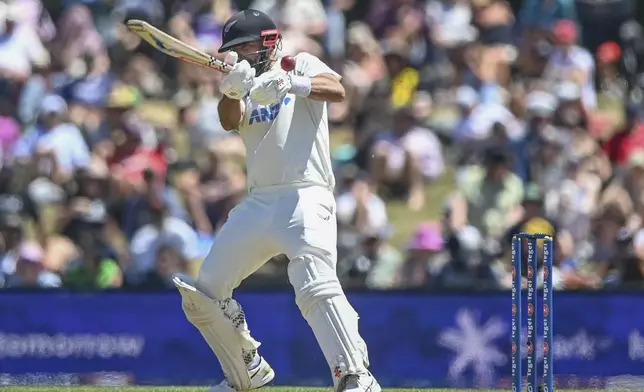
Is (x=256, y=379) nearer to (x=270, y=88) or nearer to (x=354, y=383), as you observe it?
(x=354, y=383)

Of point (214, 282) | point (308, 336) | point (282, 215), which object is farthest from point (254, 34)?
point (308, 336)

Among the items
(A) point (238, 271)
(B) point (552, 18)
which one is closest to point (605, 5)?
(B) point (552, 18)

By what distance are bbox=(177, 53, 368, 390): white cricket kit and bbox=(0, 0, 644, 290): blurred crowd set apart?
3106 millimetres

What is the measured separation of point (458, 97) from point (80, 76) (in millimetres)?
3345

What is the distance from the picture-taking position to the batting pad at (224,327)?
20.7 ft

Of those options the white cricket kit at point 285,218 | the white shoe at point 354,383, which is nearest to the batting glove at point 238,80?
the white cricket kit at point 285,218

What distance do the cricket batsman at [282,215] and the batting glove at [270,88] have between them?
10cm

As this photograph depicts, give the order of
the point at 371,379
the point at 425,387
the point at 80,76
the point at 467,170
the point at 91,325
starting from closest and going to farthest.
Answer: the point at 371,379 < the point at 425,387 < the point at 91,325 < the point at 467,170 < the point at 80,76

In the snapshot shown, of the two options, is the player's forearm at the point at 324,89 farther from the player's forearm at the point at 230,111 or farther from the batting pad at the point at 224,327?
the batting pad at the point at 224,327

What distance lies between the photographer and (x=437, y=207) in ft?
36.2

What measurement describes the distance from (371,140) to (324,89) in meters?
5.02

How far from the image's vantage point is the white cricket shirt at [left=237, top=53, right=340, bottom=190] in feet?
20.7

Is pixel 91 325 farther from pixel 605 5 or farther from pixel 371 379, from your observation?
pixel 605 5

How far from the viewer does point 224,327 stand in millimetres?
6395
